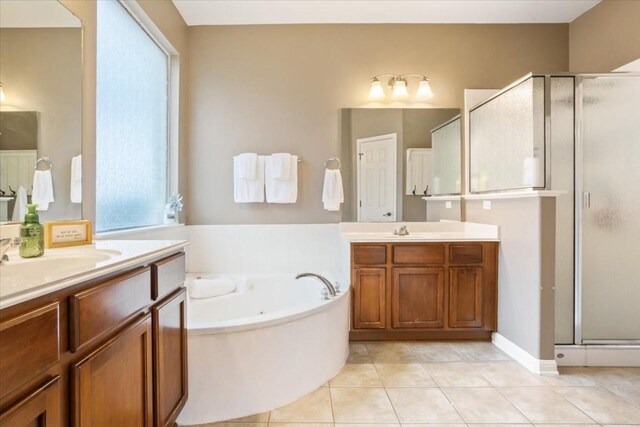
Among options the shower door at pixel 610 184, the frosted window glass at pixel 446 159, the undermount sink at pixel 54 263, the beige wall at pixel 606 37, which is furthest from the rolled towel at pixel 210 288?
the beige wall at pixel 606 37

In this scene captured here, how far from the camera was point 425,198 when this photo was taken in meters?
3.17

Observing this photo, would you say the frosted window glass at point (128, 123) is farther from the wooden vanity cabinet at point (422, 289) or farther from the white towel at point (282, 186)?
the wooden vanity cabinet at point (422, 289)

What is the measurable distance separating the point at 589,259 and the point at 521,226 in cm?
49

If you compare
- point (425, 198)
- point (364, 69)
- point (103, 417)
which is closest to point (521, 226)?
point (425, 198)

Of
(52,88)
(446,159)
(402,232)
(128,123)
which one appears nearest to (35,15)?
(52,88)

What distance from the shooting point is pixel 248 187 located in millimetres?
3076

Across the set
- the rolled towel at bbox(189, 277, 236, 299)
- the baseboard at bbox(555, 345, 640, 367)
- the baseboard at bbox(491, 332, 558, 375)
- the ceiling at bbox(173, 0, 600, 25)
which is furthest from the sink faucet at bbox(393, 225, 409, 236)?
the ceiling at bbox(173, 0, 600, 25)

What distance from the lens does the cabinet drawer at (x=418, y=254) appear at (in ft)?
8.80

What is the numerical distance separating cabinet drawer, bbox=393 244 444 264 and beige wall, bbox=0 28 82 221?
208 cm

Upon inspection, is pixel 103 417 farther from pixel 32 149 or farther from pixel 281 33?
pixel 281 33

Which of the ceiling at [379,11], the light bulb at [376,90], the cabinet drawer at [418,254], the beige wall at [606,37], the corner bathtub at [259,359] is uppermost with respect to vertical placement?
the ceiling at [379,11]

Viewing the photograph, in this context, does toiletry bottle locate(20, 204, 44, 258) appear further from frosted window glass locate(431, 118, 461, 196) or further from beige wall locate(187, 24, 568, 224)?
frosted window glass locate(431, 118, 461, 196)

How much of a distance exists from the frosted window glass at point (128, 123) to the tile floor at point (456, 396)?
151 centimetres

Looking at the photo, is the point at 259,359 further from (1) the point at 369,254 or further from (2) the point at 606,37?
(2) the point at 606,37
